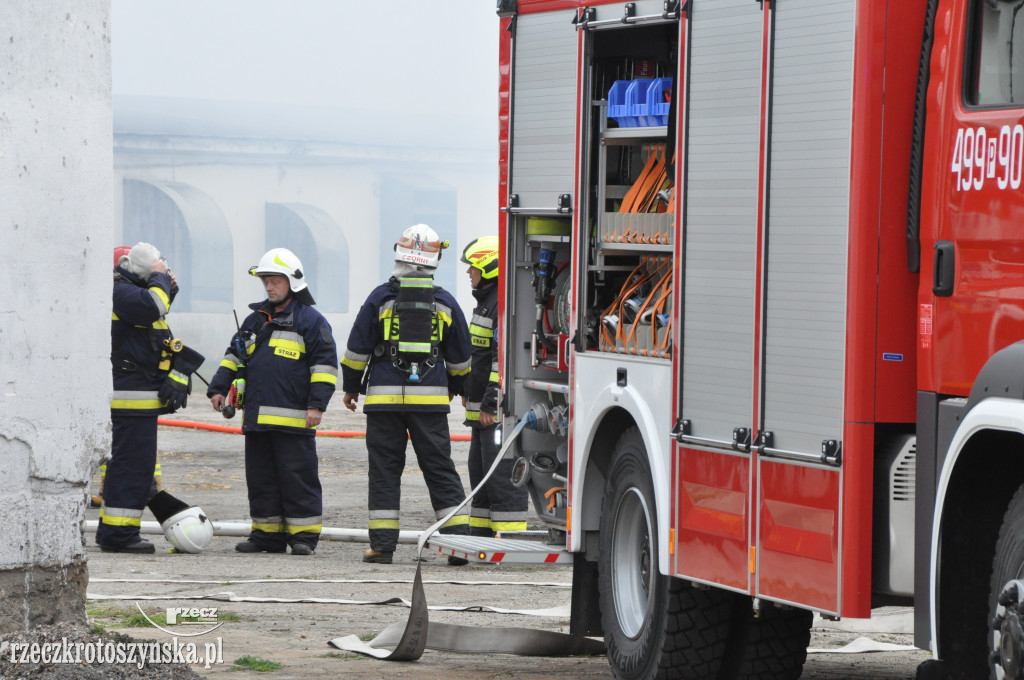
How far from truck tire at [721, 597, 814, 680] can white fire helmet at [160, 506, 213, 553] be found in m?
4.93

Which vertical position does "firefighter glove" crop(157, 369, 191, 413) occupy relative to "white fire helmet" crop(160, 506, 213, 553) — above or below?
above

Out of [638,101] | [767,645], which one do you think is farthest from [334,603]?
[638,101]

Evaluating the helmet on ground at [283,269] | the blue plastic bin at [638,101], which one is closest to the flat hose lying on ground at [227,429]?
the helmet on ground at [283,269]

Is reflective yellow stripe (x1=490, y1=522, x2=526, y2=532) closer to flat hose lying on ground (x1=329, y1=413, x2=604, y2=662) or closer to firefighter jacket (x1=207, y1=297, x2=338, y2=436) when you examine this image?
firefighter jacket (x1=207, y1=297, x2=338, y2=436)

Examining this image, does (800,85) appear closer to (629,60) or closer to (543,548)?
(629,60)

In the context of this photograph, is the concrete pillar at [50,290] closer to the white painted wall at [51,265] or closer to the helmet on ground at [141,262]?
the white painted wall at [51,265]

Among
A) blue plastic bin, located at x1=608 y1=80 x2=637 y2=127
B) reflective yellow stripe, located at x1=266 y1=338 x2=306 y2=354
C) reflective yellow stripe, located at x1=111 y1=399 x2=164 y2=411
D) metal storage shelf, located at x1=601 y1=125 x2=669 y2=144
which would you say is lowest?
reflective yellow stripe, located at x1=111 y1=399 x2=164 y2=411

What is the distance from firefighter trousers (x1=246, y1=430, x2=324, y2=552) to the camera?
10453 millimetres

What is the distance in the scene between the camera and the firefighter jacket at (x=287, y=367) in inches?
410

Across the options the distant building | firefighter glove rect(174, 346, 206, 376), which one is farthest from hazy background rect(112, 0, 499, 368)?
firefighter glove rect(174, 346, 206, 376)

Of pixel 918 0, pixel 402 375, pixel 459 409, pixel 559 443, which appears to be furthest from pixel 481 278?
pixel 459 409

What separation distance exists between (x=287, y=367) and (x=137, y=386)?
93 cm

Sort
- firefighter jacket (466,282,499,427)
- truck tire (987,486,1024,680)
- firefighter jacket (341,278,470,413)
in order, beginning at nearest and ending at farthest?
1. truck tire (987,486,1024,680)
2. firefighter jacket (341,278,470,413)
3. firefighter jacket (466,282,499,427)

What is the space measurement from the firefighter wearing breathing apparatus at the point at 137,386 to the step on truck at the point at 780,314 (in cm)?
386
